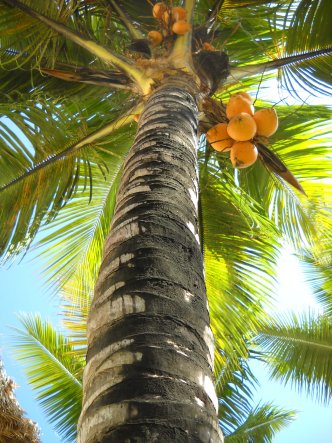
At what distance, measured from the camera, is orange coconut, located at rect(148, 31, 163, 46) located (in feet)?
12.3

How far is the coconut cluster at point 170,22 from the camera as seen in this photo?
3650mm

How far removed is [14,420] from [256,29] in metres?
4.35

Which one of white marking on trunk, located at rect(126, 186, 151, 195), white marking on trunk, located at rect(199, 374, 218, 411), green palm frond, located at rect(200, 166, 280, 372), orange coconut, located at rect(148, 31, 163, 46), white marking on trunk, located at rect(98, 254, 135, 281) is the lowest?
white marking on trunk, located at rect(199, 374, 218, 411)

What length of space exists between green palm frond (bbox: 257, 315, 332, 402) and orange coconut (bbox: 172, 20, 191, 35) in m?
4.38

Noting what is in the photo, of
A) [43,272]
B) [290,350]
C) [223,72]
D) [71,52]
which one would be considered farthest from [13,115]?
[290,350]

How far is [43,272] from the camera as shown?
17.3 feet

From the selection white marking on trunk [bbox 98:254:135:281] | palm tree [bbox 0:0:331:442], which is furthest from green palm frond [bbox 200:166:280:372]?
white marking on trunk [bbox 98:254:135:281]

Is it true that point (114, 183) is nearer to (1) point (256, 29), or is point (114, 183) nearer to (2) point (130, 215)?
(1) point (256, 29)

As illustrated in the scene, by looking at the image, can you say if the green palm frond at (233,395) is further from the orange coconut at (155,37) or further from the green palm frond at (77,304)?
the orange coconut at (155,37)

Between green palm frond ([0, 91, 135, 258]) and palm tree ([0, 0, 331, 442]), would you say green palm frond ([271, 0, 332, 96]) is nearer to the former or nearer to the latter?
palm tree ([0, 0, 331, 442])

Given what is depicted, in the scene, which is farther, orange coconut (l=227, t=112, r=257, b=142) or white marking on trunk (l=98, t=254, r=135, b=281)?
orange coconut (l=227, t=112, r=257, b=142)

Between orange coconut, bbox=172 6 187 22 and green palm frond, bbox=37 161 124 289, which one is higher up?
orange coconut, bbox=172 6 187 22

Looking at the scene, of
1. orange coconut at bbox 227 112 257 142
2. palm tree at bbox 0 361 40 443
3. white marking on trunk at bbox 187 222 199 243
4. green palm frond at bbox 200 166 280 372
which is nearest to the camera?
white marking on trunk at bbox 187 222 199 243

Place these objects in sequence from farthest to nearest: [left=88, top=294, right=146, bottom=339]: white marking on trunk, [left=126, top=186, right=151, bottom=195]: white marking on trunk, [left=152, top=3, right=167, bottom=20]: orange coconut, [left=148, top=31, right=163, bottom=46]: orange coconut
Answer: [left=152, top=3, right=167, bottom=20]: orange coconut, [left=148, top=31, right=163, bottom=46]: orange coconut, [left=126, top=186, right=151, bottom=195]: white marking on trunk, [left=88, top=294, right=146, bottom=339]: white marking on trunk
